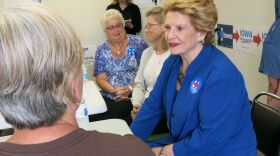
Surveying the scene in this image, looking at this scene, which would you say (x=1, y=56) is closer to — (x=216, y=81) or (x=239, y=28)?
(x=216, y=81)

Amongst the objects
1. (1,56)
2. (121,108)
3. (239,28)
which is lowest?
(121,108)

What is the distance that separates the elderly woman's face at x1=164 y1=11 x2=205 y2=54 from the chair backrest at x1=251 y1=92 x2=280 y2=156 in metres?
0.44

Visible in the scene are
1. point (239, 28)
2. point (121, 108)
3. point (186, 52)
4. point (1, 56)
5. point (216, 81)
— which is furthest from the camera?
point (239, 28)

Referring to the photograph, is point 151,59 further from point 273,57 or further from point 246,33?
point 246,33

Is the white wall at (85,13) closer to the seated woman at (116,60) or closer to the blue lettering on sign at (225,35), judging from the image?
the seated woman at (116,60)

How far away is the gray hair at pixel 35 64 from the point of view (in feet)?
2.30

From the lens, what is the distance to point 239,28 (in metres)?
2.99

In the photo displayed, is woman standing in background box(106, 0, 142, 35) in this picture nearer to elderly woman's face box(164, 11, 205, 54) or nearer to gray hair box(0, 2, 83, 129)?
elderly woman's face box(164, 11, 205, 54)

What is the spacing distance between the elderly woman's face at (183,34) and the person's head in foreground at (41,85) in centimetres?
87

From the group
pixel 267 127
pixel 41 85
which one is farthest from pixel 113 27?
pixel 41 85

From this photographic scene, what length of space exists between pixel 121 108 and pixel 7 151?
1.79m

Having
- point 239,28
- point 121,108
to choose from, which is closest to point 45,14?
point 121,108

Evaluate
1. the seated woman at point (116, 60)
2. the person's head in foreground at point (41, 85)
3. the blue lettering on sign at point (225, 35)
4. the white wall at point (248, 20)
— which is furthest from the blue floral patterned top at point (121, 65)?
the person's head in foreground at point (41, 85)

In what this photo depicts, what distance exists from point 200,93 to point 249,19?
5.23ft
